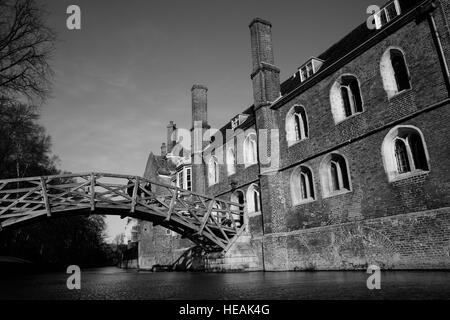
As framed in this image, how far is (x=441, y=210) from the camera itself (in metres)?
8.91

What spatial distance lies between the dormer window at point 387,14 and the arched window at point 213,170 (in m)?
13.0

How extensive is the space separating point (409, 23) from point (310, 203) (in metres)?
7.49

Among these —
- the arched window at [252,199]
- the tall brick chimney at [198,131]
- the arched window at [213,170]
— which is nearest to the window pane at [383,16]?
the arched window at [252,199]

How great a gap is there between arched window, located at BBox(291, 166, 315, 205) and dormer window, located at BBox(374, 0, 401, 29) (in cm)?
643

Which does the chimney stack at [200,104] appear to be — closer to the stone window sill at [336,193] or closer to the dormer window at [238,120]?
the dormer window at [238,120]

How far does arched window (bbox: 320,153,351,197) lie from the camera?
12625mm

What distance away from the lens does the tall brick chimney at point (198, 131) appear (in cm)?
2308

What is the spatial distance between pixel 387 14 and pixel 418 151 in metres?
5.42

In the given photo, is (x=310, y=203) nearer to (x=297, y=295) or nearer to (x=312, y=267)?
(x=312, y=267)

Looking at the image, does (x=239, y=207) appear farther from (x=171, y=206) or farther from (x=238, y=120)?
(x=238, y=120)

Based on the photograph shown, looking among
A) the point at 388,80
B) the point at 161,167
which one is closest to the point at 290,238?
the point at 388,80

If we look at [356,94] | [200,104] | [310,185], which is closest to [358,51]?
[356,94]

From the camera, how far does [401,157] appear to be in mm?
10695

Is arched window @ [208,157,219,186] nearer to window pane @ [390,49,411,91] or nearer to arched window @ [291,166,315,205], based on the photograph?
arched window @ [291,166,315,205]
